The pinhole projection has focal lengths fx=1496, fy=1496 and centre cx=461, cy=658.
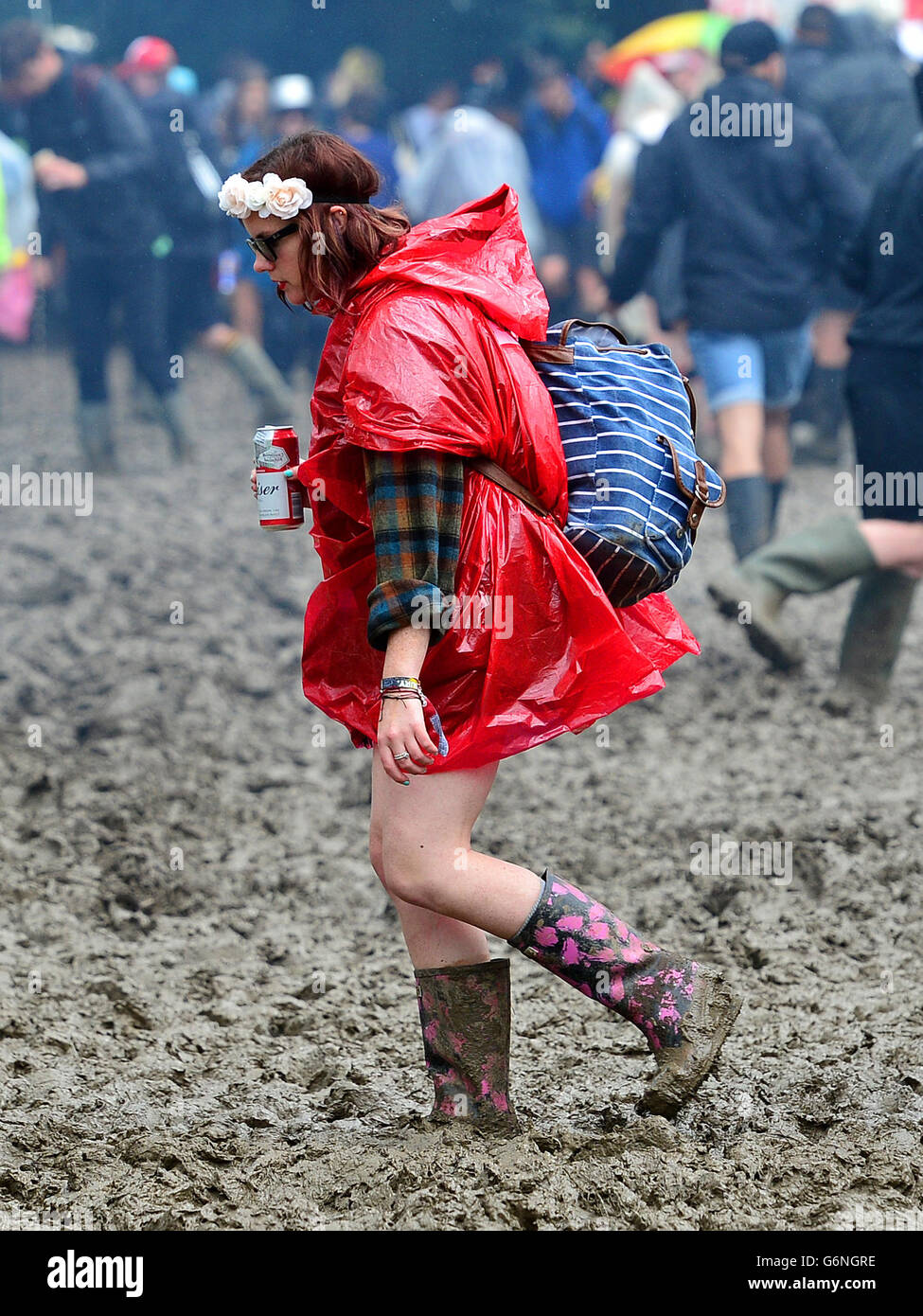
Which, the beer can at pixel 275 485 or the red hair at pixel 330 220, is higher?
the red hair at pixel 330 220

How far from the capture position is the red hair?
7.02 feet

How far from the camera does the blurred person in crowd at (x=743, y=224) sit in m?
5.74

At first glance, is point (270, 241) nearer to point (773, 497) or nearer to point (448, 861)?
point (448, 861)

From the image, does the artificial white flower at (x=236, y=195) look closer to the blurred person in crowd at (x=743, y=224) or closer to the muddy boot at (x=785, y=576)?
the muddy boot at (x=785, y=576)

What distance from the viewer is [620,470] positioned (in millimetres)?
2170

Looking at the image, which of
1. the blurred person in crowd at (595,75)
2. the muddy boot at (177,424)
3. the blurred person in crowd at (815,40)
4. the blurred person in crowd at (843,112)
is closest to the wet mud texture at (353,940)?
the muddy boot at (177,424)

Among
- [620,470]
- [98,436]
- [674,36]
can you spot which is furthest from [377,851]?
[674,36]

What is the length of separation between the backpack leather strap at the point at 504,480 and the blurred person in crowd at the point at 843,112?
5.03 meters

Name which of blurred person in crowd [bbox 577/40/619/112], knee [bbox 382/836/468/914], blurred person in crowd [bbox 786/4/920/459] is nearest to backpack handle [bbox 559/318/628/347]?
knee [bbox 382/836/468/914]

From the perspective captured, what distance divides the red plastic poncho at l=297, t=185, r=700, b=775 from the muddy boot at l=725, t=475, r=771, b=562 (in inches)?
140

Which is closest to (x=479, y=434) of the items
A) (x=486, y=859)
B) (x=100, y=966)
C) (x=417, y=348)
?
(x=417, y=348)

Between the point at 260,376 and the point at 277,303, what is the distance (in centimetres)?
122

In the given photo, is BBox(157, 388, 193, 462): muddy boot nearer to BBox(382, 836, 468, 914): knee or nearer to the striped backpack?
the striped backpack
